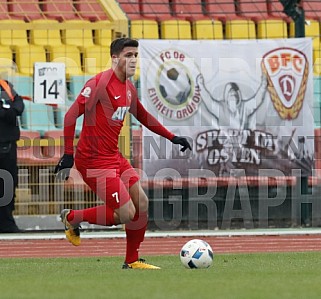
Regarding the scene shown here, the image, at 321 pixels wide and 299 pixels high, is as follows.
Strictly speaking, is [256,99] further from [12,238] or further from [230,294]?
[230,294]

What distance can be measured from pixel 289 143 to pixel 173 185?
6.75ft

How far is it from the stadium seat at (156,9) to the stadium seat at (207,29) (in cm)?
64

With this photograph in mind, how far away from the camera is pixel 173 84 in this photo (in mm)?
16969

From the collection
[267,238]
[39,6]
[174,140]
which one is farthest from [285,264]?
[39,6]

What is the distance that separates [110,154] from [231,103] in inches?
273

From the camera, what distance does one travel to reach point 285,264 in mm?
10430

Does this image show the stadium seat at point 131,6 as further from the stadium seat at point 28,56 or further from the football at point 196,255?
the football at point 196,255

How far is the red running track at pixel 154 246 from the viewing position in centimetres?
1319

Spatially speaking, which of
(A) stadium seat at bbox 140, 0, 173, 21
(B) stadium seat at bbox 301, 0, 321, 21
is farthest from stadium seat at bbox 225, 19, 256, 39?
(B) stadium seat at bbox 301, 0, 321, 21

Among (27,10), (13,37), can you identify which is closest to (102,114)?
(13,37)

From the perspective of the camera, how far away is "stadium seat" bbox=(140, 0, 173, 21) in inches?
798

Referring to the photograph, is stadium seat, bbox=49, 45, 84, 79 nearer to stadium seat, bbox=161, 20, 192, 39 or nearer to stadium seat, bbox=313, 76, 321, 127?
stadium seat, bbox=161, 20, 192, 39

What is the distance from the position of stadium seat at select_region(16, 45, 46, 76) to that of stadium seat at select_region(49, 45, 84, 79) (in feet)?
0.59

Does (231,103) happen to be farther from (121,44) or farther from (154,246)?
(121,44)
